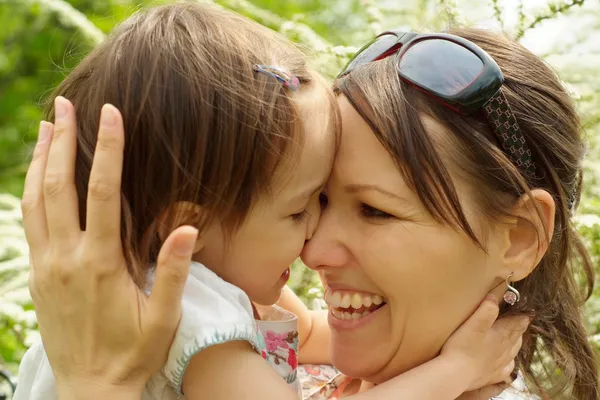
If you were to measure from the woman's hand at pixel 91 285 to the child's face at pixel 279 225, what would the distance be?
11.1 inches

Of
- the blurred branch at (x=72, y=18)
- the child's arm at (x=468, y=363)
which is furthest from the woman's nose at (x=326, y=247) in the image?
the blurred branch at (x=72, y=18)

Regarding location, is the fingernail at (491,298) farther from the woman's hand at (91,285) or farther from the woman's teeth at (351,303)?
the woman's hand at (91,285)

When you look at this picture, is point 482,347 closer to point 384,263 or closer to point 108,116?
point 384,263

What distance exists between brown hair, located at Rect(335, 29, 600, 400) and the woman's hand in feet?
2.73

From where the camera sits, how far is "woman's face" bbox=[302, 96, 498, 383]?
2.54 m

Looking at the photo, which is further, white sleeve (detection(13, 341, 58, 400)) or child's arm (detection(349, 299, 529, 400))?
child's arm (detection(349, 299, 529, 400))

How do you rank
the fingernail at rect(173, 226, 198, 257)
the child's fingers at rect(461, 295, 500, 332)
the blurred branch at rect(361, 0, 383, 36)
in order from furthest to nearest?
the blurred branch at rect(361, 0, 383, 36) < the child's fingers at rect(461, 295, 500, 332) < the fingernail at rect(173, 226, 198, 257)

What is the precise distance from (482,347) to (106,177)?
4.36ft

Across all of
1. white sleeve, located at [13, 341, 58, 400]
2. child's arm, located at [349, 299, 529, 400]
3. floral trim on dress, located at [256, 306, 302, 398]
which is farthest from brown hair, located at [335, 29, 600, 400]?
white sleeve, located at [13, 341, 58, 400]

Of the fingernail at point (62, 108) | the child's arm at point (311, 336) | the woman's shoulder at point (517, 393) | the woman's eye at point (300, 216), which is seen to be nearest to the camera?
the fingernail at point (62, 108)

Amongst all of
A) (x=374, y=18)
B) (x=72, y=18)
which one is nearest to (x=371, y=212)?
(x=374, y=18)

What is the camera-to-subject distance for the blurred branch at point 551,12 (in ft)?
11.4

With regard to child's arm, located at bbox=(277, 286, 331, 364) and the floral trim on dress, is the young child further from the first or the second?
child's arm, located at bbox=(277, 286, 331, 364)

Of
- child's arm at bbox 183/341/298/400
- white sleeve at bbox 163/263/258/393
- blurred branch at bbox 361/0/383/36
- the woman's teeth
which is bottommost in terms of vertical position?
the woman's teeth
